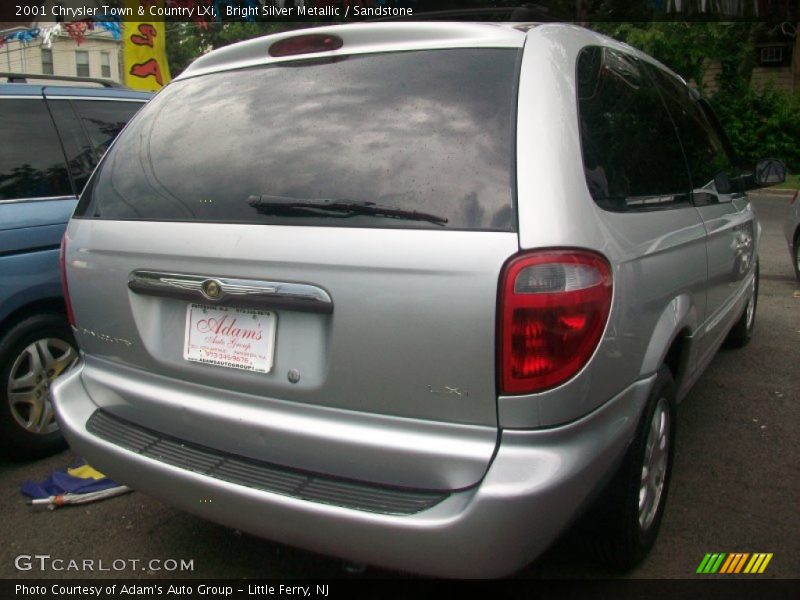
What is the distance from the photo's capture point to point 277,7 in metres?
11.8

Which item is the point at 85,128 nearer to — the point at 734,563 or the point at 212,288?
the point at 212,288

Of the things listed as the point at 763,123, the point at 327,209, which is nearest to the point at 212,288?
the point at 327,209

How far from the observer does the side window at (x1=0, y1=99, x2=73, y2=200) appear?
3629 millimetres

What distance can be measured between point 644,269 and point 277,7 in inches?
427

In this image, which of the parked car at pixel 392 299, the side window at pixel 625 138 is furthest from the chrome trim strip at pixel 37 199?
the side window at pixel 625 138

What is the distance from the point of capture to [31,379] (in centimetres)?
361

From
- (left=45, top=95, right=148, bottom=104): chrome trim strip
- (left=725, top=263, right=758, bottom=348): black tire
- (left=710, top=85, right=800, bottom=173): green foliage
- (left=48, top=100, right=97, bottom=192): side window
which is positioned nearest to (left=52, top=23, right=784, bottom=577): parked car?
(left=48, top=100, right=97, bottom=192): side window

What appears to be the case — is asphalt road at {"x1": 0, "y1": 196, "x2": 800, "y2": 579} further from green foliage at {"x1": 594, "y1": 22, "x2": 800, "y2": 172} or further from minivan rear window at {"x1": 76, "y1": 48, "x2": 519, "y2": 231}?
green foliage at {"x1": 594, "y1": 22, "x2": 800, "y2": 172}

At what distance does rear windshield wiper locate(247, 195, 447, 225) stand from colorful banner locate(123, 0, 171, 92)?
24.3 feet

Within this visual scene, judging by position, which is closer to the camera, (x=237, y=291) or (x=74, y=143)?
(x=237, y=291)

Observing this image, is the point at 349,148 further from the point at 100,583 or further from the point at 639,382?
the point at 100,583

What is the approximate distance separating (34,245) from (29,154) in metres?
0.55

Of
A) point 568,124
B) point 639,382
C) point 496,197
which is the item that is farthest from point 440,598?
point 568,124

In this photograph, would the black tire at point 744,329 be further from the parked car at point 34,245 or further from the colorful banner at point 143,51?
the colorful banner at point 143,51
